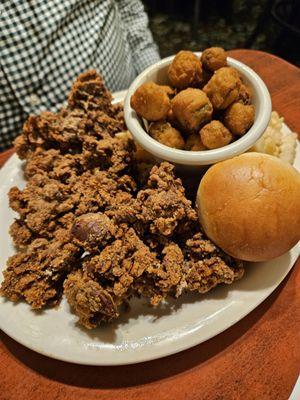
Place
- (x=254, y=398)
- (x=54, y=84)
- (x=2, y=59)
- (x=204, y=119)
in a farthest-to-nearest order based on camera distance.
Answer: (x=54, y=84) → (x=2, y=59) → (x=204, y=119) → (x=254, y=398)

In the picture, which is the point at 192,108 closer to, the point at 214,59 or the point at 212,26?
the point at 214,59

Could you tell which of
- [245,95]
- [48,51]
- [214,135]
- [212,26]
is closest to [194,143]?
[214,135]

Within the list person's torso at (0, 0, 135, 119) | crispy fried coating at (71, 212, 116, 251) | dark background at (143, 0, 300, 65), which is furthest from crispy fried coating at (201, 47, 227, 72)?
dark background at (143, 0, 300, 65)

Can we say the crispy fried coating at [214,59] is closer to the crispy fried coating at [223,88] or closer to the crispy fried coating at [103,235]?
the crispy fried coating at [223,88]

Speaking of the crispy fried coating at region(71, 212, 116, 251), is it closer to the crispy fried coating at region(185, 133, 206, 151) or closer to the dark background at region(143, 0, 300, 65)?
the crispy fried coating at region(185, 133, 206, 151)

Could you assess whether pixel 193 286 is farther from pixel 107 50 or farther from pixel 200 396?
pixel 107 50

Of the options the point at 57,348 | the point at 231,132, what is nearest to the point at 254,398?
the point at 57,348

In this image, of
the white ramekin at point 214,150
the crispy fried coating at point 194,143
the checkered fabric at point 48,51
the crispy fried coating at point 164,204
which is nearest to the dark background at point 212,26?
the checkered fabric at point 48,51
